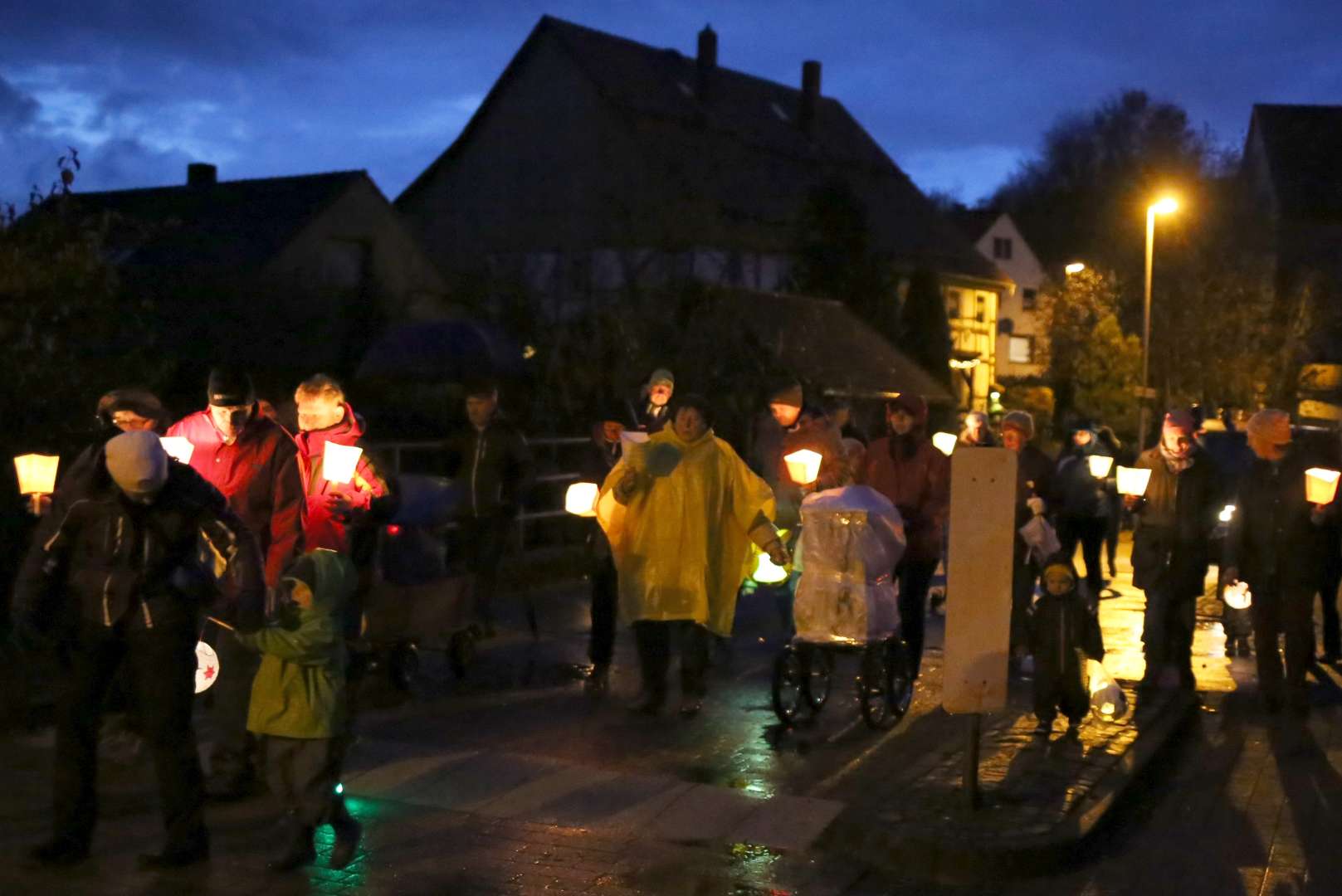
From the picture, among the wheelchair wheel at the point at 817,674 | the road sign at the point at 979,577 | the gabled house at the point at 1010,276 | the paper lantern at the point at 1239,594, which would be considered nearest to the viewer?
the road sign at the point at 979,577

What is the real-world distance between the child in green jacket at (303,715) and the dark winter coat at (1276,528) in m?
6.38

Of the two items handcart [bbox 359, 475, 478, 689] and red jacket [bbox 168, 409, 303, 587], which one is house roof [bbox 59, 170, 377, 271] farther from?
red jacket [bbox 168, 409, 303, 587]

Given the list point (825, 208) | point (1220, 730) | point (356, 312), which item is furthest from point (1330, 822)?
point (825, 208)

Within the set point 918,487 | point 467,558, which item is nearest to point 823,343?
point 467,558

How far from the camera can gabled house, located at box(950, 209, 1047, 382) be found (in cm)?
6556

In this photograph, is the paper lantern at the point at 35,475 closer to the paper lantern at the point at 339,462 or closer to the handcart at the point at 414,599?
the paper lantern at the point at 339,462

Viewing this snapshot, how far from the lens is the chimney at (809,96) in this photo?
52.8 m

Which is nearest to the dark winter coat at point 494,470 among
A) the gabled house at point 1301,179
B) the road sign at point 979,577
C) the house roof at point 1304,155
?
the road sign at point 979,577

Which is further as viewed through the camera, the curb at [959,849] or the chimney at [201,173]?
the chimney at [201,173]

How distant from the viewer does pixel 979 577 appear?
292 inches

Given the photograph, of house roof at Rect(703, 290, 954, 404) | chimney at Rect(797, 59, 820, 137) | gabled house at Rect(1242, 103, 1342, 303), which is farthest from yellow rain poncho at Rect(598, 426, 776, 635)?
gabled house at Rect(1242, 103, 1342, 303)

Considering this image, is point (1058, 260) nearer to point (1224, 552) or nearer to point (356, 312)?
point (356, 312)

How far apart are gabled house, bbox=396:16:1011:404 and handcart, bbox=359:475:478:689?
64.6ft

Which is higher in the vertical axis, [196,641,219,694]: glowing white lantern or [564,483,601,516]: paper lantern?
[564,483,601,516]: paper lantern
